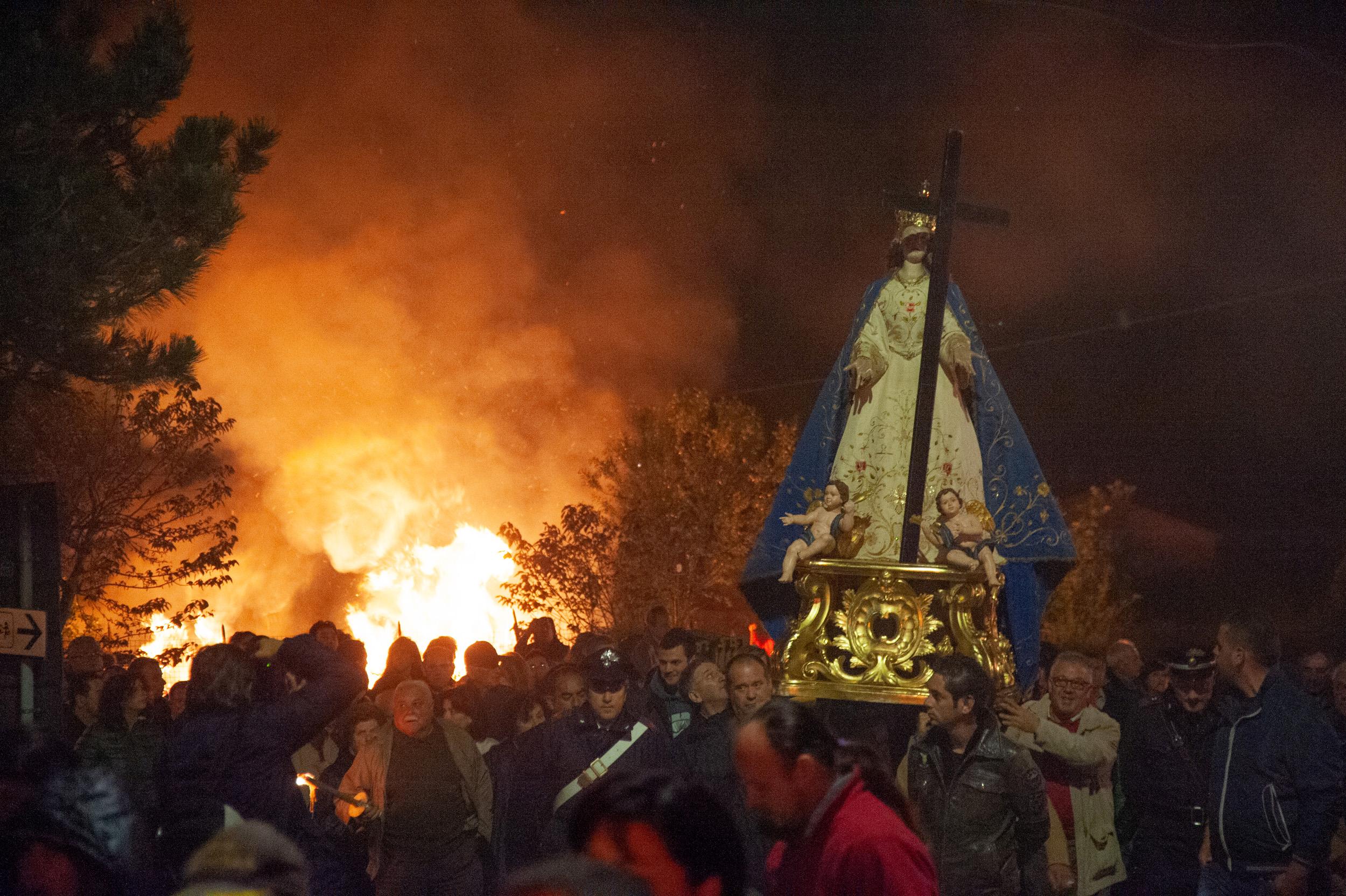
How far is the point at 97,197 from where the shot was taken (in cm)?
859

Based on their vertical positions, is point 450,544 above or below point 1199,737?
above

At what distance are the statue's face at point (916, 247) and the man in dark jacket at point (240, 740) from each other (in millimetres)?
4629

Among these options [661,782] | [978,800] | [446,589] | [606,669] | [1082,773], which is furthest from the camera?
[446,589]

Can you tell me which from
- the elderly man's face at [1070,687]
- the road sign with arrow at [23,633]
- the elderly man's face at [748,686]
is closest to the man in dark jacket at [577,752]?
the elderly man's face at [748,686]

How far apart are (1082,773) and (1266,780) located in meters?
0.94

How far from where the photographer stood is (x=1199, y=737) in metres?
8.29

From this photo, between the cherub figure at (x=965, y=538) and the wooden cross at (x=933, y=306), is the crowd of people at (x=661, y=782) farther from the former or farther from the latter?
the wooden cross at (x=933, y=306)

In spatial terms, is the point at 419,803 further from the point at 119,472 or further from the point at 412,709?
the point at 119,472

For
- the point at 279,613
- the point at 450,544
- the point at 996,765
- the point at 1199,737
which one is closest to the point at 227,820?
the point at 996,765

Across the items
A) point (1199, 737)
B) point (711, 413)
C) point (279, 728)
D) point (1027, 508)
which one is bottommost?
point (1199, 737)


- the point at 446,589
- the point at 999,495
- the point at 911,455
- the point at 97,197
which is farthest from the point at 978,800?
the point at 446,589

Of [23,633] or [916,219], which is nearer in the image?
[23,633]

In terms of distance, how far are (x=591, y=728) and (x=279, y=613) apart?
116ft

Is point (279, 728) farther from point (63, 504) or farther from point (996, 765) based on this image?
point (63, 504)
